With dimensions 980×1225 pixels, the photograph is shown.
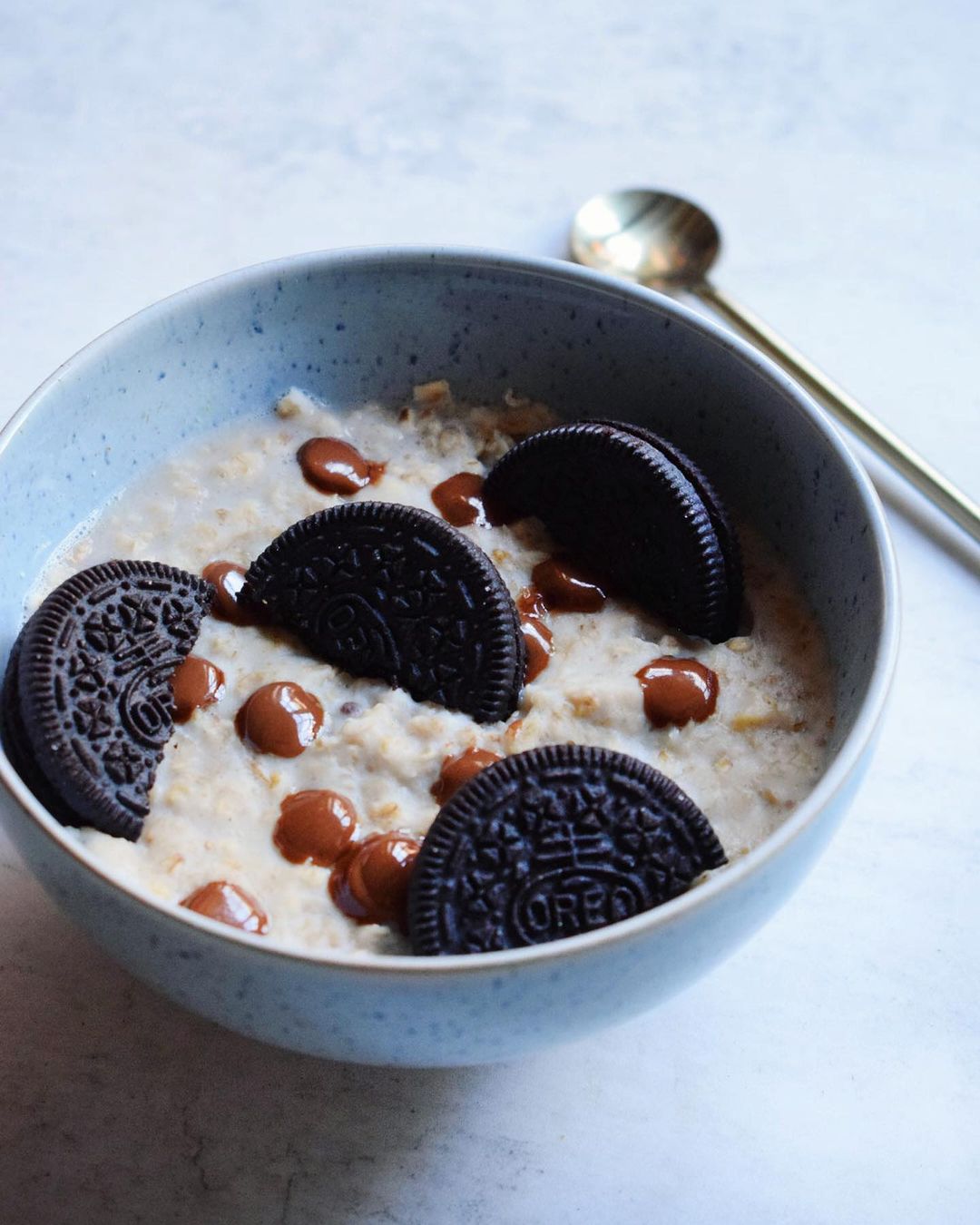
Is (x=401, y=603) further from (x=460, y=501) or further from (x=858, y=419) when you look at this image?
(x=858, y=419)

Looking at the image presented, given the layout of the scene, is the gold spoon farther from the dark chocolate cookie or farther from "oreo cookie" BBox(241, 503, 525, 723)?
"oreo cookie" BBox(241, 503, 525, 723)

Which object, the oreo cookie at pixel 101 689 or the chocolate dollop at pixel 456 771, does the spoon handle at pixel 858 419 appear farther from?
the oreo cookie at pixel 101 689

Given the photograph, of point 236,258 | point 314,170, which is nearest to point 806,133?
point 314,170

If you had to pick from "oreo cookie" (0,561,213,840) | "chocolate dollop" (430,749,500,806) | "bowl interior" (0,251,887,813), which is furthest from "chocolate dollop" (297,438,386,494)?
"chocolate dollop" (430,749,500,806)

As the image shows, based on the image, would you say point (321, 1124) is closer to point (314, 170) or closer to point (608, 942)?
point (608, 942)

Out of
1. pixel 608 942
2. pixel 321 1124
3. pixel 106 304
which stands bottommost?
pixel 321 1124

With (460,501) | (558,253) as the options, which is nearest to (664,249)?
(558,253)

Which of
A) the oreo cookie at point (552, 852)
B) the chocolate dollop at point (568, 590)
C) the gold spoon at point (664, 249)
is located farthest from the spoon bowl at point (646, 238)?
the oreo cookie at point (552, 852)
